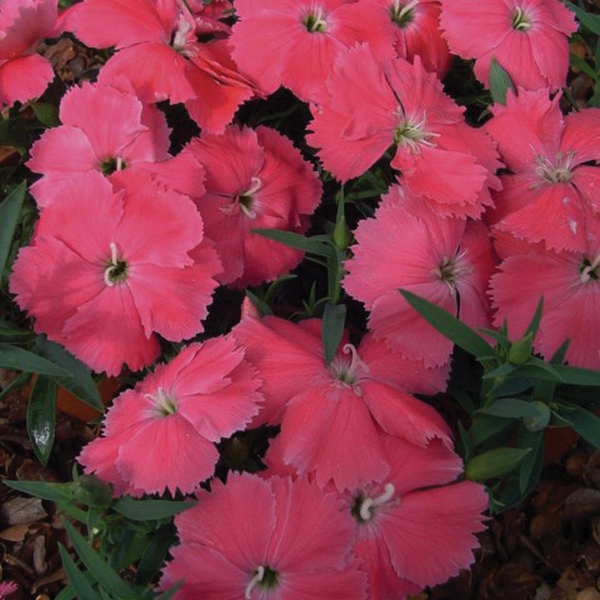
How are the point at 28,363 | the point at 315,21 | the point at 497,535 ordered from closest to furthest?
the point at 28,363 < the point at 315,21 < the point at 497,535

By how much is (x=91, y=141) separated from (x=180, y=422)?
41cm

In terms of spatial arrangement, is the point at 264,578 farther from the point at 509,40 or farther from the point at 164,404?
the point at 509,40

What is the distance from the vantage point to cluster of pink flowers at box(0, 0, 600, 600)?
0.98 metres

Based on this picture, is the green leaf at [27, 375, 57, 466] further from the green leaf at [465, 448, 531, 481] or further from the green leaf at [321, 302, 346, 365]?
the green leaf at [465, 448, 531, 481]

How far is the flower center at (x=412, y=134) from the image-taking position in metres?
1.13

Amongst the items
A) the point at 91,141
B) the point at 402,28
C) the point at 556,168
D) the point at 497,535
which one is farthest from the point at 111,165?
the point at 497,535

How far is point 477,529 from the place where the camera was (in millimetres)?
1007

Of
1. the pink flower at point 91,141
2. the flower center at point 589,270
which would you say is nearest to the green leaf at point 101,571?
the pink flower at point 91,141

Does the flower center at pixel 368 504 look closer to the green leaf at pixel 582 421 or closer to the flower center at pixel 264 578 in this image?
the flower center at pixel 264 578

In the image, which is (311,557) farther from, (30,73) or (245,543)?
(30,73)

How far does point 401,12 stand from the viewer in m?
1.31

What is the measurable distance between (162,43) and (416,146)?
1.27ft

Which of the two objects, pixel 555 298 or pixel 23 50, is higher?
pixel 23 50

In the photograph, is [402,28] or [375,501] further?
[402,28]
